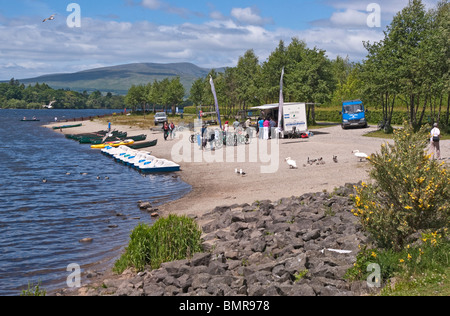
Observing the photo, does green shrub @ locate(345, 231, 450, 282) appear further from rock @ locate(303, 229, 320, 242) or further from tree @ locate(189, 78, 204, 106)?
tree @ locate(189, 78, 204, 106)

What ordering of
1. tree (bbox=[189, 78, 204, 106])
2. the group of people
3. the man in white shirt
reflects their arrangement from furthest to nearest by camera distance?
tree (bbox=[189, 78, 204, 106])
the group of people
the man in white shirt

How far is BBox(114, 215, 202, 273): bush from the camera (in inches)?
528

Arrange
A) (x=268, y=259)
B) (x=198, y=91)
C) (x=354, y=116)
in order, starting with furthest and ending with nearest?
(x=198, y=91) → (x=354, y=116) → (x=268, y=259)

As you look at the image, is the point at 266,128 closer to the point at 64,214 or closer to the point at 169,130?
the point at 169,130

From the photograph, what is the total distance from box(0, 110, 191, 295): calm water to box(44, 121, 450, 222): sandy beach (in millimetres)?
1782

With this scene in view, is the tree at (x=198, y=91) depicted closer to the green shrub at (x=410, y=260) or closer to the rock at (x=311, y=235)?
the rock at (x=311, y=235)

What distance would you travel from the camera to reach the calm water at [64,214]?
48.5 ft

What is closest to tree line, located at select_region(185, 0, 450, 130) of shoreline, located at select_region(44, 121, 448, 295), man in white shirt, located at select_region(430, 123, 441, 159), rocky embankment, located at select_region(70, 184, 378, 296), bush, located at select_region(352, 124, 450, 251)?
shoreline, located at select_region(44, 121, 448, 295)

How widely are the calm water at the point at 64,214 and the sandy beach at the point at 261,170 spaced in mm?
1782

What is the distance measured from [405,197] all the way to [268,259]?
387 cm

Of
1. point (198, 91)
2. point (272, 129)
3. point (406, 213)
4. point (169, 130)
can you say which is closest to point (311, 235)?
point (406, 213)

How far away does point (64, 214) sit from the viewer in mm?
21672

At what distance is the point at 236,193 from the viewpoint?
74.8ft

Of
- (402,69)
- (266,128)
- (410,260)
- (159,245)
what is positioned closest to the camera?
(410,260)
